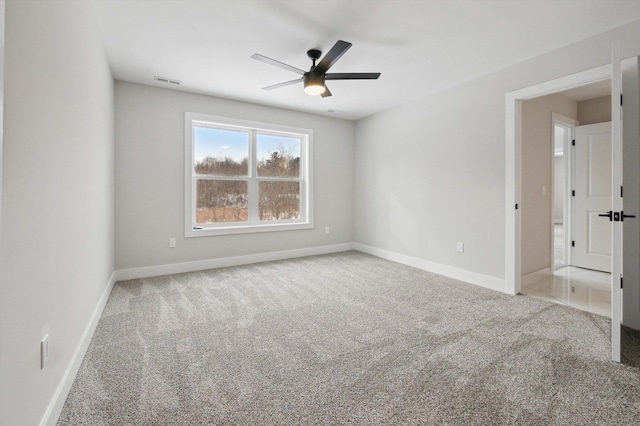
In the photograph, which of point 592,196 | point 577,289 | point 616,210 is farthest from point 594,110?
point 616,210

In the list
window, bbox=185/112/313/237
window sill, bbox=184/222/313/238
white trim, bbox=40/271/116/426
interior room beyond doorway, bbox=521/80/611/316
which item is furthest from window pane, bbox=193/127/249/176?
interior room beyond doorway, bbox=521/80/611/316

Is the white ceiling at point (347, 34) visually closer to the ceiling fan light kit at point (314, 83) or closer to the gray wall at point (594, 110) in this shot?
the ceiling fan light kit at point (314, 83)

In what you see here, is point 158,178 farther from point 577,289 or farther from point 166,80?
point 577,289

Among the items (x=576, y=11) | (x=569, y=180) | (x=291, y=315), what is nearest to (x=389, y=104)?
(x=576, y=11)

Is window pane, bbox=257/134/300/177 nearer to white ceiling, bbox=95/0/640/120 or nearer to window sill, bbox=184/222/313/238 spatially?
window sill, bbox=184/222/313/238

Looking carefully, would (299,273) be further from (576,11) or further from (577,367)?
(576,11)

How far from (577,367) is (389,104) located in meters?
4.06

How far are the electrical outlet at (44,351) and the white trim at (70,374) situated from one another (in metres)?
0.23

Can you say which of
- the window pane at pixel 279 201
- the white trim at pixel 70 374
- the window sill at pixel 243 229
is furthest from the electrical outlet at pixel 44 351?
the window pane at pixel 279 201

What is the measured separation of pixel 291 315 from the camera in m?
2.79

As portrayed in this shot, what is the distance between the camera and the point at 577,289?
3.55m

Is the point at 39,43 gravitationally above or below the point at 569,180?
above

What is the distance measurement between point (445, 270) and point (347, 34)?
126 inches

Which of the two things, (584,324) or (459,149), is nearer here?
(584,324)
